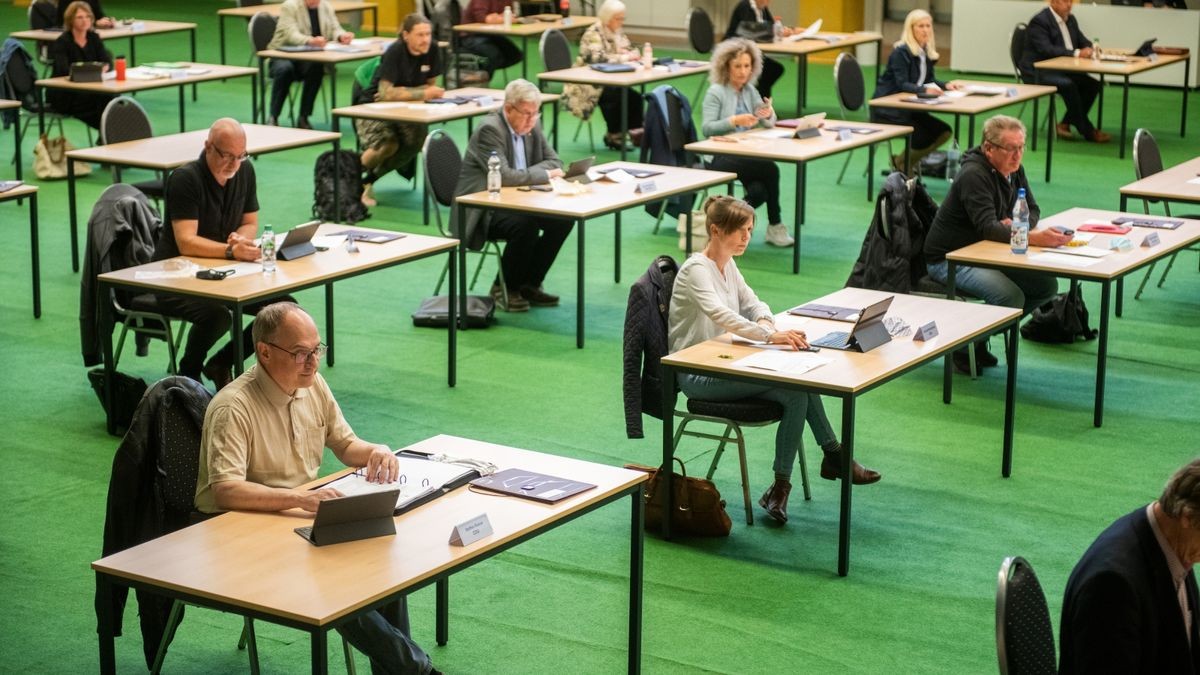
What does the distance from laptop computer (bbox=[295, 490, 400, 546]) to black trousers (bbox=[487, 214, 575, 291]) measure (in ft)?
15.0

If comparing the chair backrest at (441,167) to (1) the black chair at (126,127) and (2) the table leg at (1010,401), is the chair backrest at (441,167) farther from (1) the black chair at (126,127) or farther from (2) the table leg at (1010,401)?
(2) the table leg at (1010,401)

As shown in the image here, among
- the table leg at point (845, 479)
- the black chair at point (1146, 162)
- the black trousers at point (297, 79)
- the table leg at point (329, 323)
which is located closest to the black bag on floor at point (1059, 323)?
the black chair at point (1146, 162)

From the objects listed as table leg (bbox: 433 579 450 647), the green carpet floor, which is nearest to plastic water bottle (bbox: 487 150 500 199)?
the green carpet floor

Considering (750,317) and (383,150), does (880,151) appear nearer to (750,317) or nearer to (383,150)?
(383,150)

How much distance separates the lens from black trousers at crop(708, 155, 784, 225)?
1001 cm

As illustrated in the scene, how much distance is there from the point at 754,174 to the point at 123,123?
368 cm

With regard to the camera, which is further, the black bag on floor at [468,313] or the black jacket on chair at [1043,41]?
the black jacket on chair at [1043,41]

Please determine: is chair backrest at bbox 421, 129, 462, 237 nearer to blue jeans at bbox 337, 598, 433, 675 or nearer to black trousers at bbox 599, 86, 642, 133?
black trousers at bbox 599, 86, 642, 133

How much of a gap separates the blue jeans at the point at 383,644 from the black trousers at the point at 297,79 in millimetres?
9709

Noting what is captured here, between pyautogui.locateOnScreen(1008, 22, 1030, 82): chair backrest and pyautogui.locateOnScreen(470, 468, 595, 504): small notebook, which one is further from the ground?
pyautogui.locateOnScreen(1008, 22, 1030, 82): chair backrest

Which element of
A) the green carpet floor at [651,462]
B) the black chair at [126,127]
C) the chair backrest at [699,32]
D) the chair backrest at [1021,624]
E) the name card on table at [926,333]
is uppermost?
the chair backrest at [699,32]

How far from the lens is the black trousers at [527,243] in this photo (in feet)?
27.9

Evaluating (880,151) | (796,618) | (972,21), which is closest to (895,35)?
(972,21)

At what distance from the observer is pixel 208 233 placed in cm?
685
